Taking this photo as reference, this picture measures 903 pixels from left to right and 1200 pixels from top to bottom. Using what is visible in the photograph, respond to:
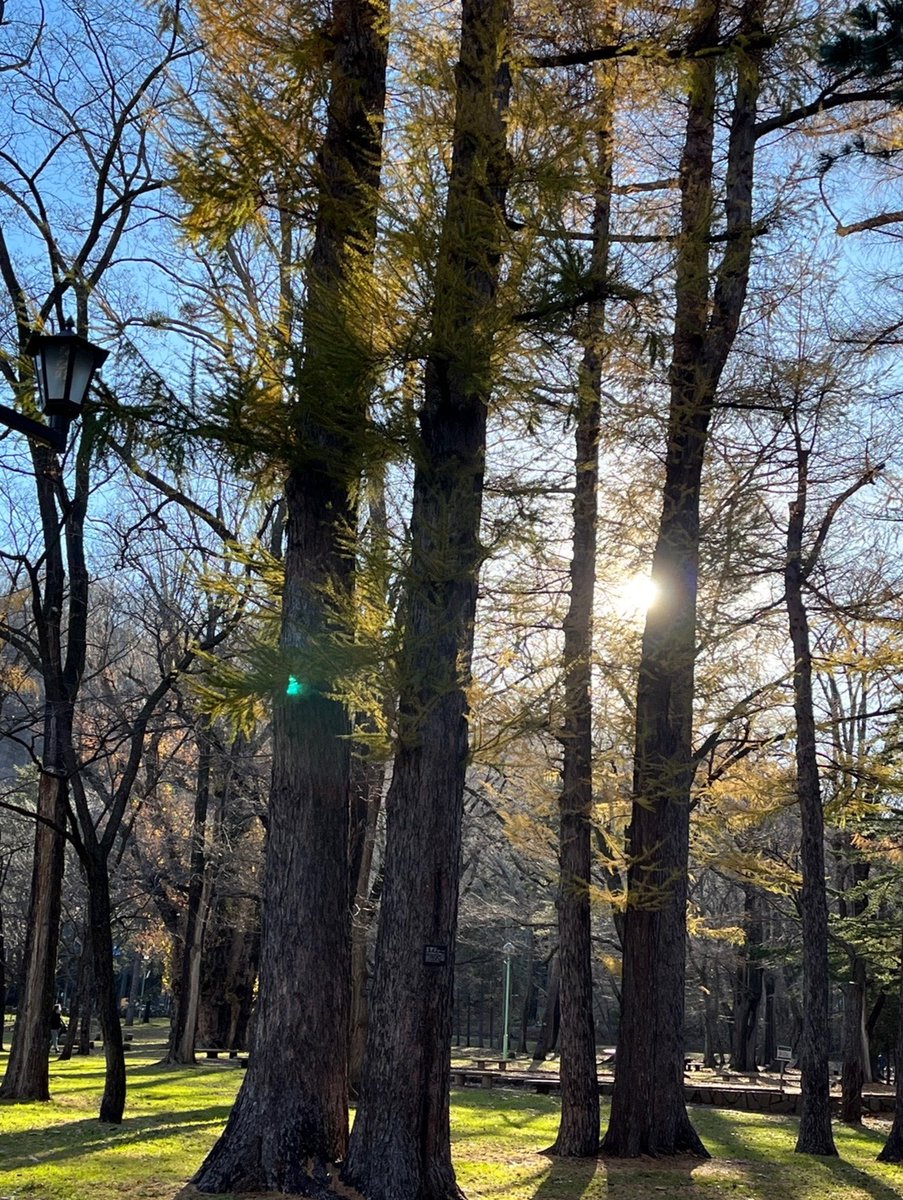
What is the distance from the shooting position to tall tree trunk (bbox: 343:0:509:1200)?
671cm

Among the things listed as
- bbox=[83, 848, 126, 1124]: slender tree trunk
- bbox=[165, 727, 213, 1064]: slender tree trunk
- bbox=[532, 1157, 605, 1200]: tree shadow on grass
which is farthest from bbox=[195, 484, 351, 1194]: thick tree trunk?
bbox=[165, 727, 213, 1064]: slender tree trunk

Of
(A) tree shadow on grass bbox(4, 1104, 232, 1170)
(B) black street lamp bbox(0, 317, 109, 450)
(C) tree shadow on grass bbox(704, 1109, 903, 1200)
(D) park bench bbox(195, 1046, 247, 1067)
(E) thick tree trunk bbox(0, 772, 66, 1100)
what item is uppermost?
(B) black street lamp bbox(0, 317, 109, 450)

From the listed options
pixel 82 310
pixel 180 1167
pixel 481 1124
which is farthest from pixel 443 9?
pixel 481 1124

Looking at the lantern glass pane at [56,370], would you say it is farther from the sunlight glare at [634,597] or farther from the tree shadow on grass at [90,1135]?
the sunlight glare at [634,597]

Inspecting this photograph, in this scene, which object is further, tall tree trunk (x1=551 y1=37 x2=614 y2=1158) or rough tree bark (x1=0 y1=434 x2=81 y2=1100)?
rough tree bark (x1=0 y1=434 x2=81 y2=1100)

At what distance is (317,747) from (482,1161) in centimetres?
411

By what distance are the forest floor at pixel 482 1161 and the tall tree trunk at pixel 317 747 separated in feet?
2.37

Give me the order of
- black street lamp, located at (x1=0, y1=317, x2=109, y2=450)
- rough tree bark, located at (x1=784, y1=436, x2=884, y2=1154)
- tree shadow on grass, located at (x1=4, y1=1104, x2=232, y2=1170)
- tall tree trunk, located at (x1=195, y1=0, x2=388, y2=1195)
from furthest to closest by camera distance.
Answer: rough tree bark, located at (x1=784, y1=436, x2=884, y2=1154)
tree shadow on grass, located at (x1=4, y1=1104, x2=232, y2=1170)
tall tree trunk, located at (x1=195, y1=0, x2=388, y2=1195)
black street lamp, located at (x1=0, y1=317, x2=109, y2=450)

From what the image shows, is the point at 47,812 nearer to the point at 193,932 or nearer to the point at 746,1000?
the point at 193,932

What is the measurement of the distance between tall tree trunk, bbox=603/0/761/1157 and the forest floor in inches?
24.5

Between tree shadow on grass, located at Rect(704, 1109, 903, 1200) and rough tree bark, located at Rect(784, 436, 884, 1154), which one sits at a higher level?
rough tree bark, located at Rect(784, 436, 884, 1154)

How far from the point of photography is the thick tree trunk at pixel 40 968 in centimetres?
1294

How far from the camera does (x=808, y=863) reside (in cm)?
1308

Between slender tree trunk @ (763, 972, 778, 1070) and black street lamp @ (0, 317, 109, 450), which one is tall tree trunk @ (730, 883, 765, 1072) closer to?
slender tree trunk @ (763, 972, 778, 1070)
